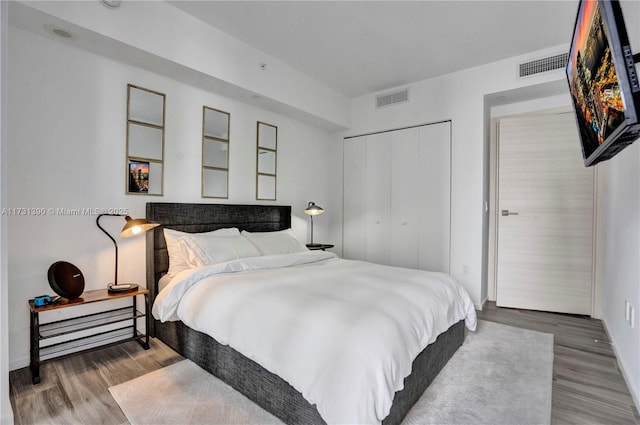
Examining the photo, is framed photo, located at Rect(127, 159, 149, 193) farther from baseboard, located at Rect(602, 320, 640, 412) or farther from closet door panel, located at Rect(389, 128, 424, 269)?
baseboard, located at Rect(602, 320, 640, 412)

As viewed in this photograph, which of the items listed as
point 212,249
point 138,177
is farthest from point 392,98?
point 138,177

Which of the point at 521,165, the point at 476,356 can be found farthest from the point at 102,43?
the point at 521,165

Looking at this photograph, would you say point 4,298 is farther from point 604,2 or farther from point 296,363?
point 604,2

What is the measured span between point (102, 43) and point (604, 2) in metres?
3.04

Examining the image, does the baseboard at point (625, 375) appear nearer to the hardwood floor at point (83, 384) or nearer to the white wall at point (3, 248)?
the hardwood floor at point (83, 384)

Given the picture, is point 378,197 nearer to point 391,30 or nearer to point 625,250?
point 391,30

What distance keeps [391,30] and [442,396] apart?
307 cm

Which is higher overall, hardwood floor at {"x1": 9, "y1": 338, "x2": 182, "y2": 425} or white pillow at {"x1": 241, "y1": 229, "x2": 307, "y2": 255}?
white pillow at {"x1": 241, "y1": 229, "x2": 307, "y2": 255}

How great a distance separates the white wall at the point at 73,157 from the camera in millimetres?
2293

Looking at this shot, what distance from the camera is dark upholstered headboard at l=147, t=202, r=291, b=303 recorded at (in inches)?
113

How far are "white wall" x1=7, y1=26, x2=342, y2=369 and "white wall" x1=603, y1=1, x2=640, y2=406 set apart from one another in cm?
347

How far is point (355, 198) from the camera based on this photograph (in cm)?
492

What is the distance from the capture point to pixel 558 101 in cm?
379

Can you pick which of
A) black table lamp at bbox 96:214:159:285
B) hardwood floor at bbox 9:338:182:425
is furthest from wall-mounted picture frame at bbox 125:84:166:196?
hardwood floor at bbox 9:338:182:425
